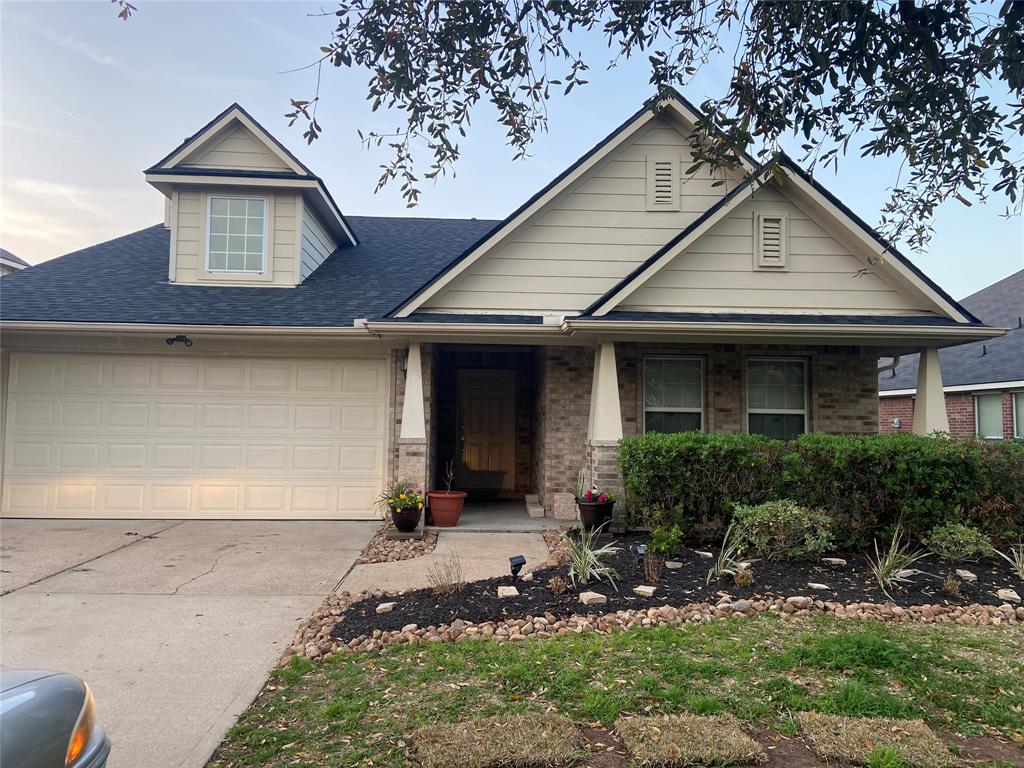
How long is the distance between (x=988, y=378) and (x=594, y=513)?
14.1 m

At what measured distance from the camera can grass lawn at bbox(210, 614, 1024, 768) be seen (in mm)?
2980

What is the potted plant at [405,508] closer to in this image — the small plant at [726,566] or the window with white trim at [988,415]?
the small plant at [726,566]

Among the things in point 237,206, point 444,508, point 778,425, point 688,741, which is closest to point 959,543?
point 778,425

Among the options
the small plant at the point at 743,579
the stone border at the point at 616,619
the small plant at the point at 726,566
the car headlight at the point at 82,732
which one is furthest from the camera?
the small plant at the point at 726,566

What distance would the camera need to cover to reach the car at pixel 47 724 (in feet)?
5.61

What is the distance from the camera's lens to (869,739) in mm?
2830

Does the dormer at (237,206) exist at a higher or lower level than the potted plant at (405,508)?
higher

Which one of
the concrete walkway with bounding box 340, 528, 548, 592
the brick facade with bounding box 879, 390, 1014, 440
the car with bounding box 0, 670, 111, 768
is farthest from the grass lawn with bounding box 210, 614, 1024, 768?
the brick facade with bounding box 879, 390, 1014, 440

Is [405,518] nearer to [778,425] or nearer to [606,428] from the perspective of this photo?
[606,428]

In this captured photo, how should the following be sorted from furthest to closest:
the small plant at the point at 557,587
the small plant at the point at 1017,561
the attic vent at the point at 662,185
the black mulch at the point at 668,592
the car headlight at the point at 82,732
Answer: the attic vent at the point at 662,185
the small plant at the point at 1017,561
the small plant at the point at 557,587
the black mulch at the point at 668,592
the car headlight at the point at 82,732

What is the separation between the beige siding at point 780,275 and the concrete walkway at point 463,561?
412 centimetres

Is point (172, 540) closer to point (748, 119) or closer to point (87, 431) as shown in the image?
point (87, 431)

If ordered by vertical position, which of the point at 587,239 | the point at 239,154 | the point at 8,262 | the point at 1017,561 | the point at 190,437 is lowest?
the point at 1017,561

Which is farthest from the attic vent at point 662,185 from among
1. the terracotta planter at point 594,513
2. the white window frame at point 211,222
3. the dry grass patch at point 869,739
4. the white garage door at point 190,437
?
the dry grass patch at point 869,739
